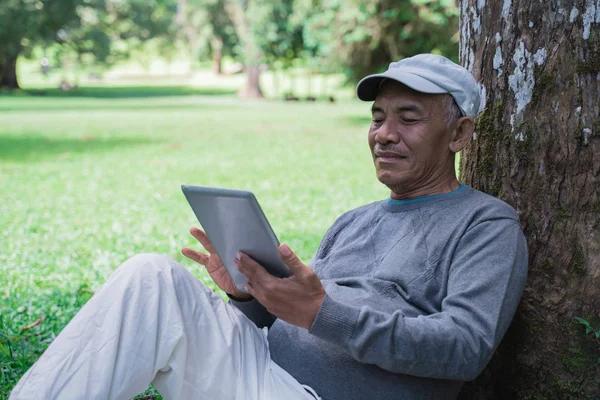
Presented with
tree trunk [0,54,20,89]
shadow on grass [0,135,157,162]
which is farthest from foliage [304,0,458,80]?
tree trunk [0,54,20,89]

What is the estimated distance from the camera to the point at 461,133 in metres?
2.48

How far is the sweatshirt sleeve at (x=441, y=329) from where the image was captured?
196 centimetres

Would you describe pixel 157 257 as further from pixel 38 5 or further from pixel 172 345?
pixel 38 5

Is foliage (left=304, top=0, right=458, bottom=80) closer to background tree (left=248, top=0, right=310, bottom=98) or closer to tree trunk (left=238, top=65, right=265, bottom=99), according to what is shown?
background tree (left=248, top=0, right=310, bottom=98)

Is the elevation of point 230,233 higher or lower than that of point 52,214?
higher

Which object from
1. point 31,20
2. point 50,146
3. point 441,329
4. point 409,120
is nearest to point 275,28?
point 31,20

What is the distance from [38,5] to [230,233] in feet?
124

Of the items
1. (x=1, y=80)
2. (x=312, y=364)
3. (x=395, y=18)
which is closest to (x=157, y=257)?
(x=312, y=364)

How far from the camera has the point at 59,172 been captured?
36.6 ft

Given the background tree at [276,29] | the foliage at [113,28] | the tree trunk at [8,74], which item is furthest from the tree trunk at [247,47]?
the tree trunk at [8,74]

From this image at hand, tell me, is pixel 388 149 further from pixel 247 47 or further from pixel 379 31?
pixel 247 47

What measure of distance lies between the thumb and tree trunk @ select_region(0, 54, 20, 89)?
45302 mm

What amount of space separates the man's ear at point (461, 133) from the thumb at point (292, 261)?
0.82 metres

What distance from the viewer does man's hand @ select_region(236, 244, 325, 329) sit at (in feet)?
6.59
